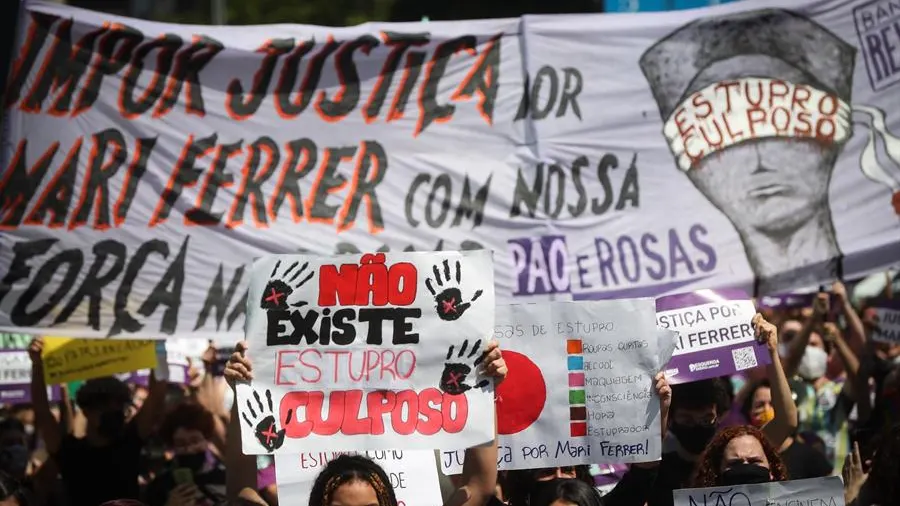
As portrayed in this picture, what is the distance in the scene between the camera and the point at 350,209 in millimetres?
6133

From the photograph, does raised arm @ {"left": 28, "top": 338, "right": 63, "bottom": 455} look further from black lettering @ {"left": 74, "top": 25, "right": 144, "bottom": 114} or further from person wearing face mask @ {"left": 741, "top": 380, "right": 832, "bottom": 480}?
person wearing face mask @ {"left": 741, "top": 380, "right": 832, "bottom": 480}

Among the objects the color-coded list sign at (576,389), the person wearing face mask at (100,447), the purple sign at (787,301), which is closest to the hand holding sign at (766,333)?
the color-coded list sign at (576,389)

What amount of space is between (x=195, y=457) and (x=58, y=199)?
60.5 inches

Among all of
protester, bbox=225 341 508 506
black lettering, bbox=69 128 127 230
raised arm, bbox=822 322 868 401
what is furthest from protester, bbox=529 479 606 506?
raised arm, bbox=822 322 868 401

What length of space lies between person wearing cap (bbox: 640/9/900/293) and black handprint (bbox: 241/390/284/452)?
268 cm

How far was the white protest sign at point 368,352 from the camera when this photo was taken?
4.14 meters

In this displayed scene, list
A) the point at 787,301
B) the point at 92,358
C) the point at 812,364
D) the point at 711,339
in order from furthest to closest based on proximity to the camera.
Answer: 1. the point at 787,301
2. the point at 812,364
3. the point at 92,358
4. the point at 711,339

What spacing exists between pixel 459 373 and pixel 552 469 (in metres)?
0.78

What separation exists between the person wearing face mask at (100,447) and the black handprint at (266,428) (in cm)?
232

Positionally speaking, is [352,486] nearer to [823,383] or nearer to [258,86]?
[258,86]

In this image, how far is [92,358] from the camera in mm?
7383

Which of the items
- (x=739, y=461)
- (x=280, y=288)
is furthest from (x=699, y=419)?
(x=280, y=288)

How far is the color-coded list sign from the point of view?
14.9 ft

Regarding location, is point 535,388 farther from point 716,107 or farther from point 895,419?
point 895,419
